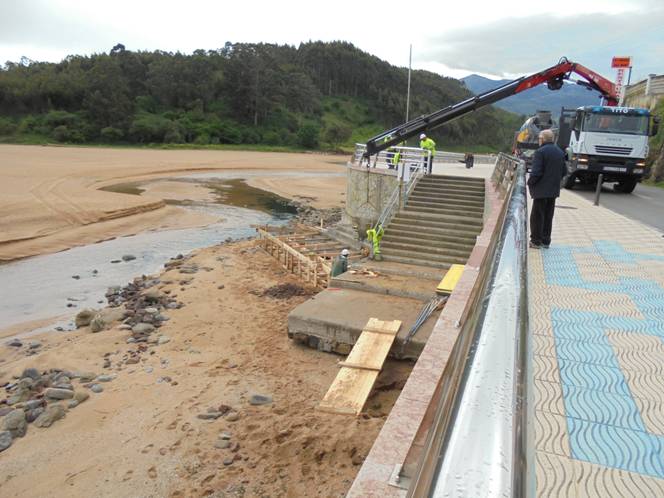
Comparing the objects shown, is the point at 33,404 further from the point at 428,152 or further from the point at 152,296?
the point at 428,152

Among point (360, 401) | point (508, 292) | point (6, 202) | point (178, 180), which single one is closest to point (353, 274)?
point (360, 401)

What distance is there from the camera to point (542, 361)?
12.8 ft

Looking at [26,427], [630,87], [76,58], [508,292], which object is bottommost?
[26,427]

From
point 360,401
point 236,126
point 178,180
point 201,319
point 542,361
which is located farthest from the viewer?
point 236,126

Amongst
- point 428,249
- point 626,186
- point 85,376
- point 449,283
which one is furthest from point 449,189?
point 85,376

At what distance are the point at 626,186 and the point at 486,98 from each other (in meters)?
6.36

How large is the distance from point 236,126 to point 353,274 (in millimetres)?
67934

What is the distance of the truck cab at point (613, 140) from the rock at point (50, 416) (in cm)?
1778

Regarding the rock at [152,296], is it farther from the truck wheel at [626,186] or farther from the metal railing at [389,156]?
the truck wheel at [626,186]

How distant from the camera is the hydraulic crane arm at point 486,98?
19.3 meters

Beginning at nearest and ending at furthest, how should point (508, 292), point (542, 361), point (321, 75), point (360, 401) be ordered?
point (508, 292)
point (542, 361)
point (360, 401)
point (321, 75)

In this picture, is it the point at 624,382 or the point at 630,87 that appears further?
the point at 630,87

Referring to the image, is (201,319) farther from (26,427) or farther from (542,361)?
(542,361)

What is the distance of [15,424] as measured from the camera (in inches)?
315
